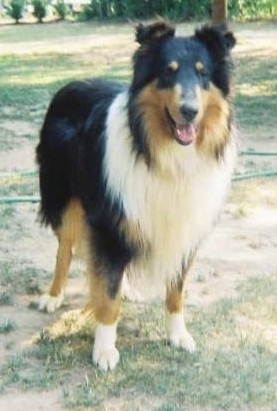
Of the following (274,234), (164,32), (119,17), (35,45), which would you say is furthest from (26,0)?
(164,32)

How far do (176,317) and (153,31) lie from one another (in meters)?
1.66

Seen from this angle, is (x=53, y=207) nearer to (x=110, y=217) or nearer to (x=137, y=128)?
(x=110, y=217)

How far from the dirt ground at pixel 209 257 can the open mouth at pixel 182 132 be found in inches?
53.1

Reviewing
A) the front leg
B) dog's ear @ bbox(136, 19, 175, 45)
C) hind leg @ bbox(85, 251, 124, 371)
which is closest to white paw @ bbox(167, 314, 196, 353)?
the front leg

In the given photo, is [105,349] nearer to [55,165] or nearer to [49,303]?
[49,303]

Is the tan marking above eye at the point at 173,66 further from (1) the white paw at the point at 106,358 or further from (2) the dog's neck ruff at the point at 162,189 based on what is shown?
(1) the white paw at the point at 106,358

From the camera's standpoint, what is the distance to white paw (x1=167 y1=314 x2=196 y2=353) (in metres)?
4.61

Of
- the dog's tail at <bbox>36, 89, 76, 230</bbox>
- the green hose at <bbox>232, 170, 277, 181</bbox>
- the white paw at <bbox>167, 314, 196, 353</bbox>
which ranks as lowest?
the green hose at <bbox>232, 170, 277, 181</bbox>

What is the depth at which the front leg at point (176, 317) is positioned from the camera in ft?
15.2

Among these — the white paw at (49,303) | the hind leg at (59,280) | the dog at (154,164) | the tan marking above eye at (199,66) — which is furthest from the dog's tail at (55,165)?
the tan marking above eye at (199,66)

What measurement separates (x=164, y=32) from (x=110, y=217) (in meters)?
0.99

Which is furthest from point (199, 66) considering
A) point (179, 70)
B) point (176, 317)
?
point (176, 317)

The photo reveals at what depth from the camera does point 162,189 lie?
421cm

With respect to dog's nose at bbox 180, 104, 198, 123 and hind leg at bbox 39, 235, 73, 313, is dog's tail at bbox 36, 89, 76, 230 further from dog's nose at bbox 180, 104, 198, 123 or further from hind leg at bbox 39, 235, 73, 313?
dog's nose at bbox 180, 104, 198, 123
